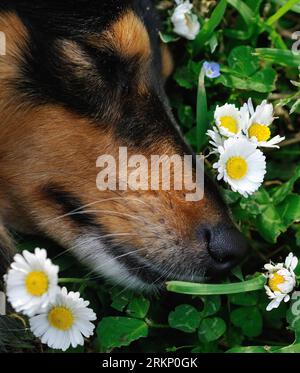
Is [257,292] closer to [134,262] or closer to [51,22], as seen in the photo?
[134,262]

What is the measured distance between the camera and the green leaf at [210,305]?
326cm

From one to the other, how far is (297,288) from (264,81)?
1.15 metres

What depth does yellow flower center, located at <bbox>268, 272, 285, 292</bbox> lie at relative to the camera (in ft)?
10.1

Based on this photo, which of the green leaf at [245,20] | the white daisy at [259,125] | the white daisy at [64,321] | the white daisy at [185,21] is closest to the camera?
the white daisy at [64,321]

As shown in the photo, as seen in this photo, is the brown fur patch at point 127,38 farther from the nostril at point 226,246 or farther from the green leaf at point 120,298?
the green leaf at point 120,298

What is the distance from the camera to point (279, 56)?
3646mm

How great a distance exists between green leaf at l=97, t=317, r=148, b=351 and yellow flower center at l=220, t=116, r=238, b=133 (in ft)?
3.13

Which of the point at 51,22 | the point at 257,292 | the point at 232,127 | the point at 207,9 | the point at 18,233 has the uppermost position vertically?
the point at 207,9

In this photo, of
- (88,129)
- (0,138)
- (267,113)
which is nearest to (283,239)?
(267,113)

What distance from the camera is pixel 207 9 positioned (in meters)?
4.12

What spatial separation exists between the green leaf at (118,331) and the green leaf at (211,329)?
10.2 inches

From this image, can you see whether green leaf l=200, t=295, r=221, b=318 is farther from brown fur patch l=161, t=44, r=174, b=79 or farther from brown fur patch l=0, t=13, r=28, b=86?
brown fur patch l=0, t=13, r=28, b=86

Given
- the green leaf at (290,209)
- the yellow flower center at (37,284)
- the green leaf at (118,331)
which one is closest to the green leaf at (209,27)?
the green leaf at (290,209)

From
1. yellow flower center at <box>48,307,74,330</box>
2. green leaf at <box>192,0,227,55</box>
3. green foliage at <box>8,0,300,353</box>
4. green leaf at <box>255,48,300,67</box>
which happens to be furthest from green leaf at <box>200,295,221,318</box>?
green leaf at <box>192,0,227,55</box>
